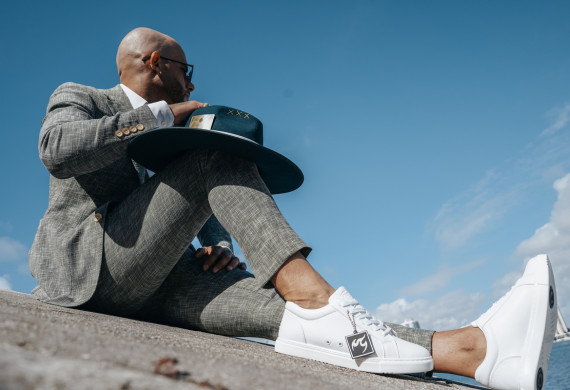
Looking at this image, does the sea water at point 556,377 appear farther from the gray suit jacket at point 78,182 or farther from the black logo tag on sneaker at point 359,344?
the gray suit jacket at point 78,182

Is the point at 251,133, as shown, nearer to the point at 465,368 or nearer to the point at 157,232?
the point at 157,232

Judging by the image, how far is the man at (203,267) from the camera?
47.4 inches

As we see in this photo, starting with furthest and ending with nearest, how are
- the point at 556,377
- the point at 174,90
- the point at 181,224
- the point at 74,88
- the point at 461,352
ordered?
the point at 556,377, the point at 174,90, the point at 74,88, the point at 181,224, the point at 461,352

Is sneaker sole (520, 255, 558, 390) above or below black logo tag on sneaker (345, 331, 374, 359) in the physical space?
above

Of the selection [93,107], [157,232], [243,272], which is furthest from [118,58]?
[243,272]

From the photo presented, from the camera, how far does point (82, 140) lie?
1.39 meters

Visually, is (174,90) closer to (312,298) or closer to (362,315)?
(312,298)

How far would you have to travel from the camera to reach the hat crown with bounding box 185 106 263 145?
146 centimetres

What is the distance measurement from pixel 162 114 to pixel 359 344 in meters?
1.17

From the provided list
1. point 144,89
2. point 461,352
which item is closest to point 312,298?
point 461,352

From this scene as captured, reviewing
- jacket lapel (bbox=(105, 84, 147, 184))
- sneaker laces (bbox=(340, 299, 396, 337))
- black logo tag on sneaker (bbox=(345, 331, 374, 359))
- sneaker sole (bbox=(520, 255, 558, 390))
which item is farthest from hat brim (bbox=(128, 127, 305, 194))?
sneaker sole (bbox=(520, 255, 558, 390))

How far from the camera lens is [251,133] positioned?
1498mm

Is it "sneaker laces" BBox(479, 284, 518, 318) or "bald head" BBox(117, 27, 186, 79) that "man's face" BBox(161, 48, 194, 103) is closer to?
"bald head" BBox(117, 27, 186, 79)

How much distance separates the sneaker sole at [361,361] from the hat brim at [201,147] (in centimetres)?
68
